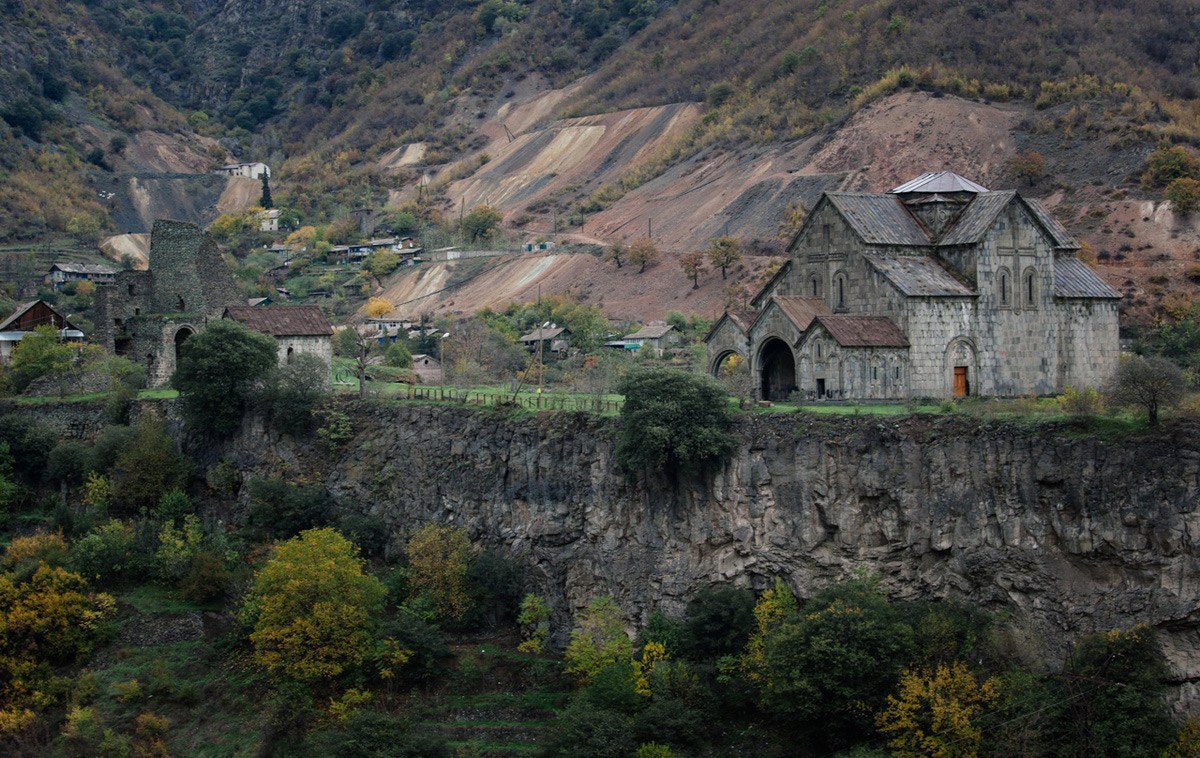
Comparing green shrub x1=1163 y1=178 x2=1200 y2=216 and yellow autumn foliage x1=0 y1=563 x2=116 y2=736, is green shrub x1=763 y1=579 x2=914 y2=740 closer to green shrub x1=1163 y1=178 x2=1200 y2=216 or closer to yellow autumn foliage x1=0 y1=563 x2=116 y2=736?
yellow autumn foliage x1=0 y1=563 x2=116 y2=736

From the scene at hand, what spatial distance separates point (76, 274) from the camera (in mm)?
107750

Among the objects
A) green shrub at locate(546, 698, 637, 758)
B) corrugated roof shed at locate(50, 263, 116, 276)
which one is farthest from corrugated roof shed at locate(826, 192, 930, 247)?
corrugated roof shed at locate(50, 263, 116, 276)

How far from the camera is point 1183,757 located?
30.3 metres

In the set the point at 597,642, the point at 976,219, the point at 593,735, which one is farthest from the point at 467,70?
the point at 593,735

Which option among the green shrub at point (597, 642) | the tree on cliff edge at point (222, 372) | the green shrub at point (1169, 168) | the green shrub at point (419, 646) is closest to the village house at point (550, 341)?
the tree on cliff edge at point (222, 372)

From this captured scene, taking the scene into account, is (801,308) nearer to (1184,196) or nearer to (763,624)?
(763,624)

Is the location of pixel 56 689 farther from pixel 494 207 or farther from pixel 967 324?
pixel 494 207

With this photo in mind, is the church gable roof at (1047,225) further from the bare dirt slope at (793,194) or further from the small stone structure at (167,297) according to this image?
the small stone structure at (167,297)

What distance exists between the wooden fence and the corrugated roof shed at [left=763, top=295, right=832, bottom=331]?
19.4ft

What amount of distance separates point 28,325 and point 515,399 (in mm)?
32120

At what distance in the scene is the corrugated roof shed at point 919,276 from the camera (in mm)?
45969

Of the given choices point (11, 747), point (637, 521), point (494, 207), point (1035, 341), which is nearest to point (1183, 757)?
point (637, 521)

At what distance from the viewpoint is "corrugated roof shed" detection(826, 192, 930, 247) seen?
1887 inches

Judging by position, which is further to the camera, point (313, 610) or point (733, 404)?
point (733, 404)
